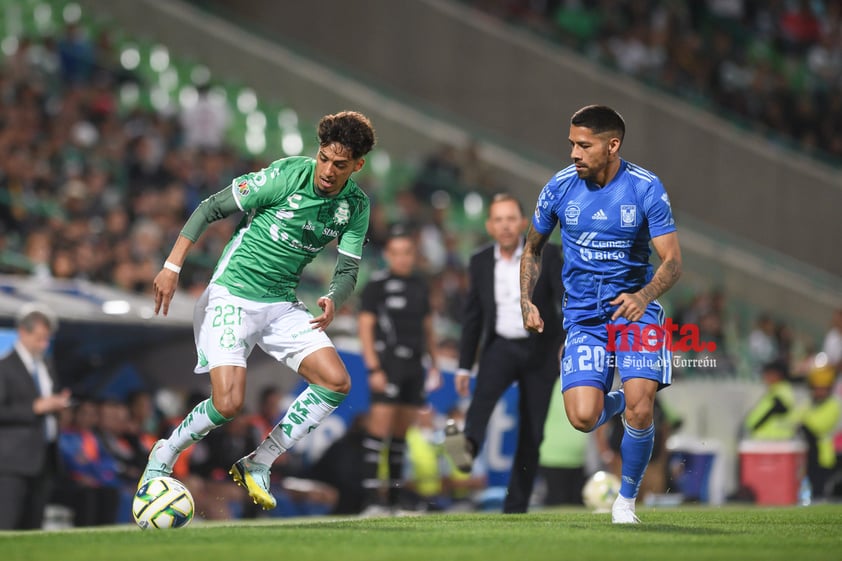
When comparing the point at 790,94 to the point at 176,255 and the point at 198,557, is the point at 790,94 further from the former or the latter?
the point at 198,557

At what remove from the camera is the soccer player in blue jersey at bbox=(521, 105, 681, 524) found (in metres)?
9.00

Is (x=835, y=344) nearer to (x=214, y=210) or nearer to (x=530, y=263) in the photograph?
(x=530, y=263)

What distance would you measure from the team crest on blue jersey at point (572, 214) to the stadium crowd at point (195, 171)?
21.6ft

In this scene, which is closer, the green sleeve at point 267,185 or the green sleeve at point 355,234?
the green sleeve at point 267,185

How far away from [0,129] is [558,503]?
899 centimetres

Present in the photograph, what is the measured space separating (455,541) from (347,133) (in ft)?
8.81

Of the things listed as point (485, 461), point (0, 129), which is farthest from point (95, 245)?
point (485, 461)

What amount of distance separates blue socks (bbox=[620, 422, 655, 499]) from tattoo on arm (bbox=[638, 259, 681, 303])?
0.92 meters

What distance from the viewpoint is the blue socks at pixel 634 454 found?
9.20 meters

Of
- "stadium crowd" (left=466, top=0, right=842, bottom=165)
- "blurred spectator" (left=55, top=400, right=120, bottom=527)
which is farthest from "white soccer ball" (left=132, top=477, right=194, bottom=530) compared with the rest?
"stadium crowd" (left=466, top=0, right=842, bottom=165)

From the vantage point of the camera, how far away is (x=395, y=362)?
44.8 ft

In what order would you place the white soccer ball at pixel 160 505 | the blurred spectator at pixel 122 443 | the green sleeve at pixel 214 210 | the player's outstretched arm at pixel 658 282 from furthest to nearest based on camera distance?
1. the blurred spectator at pixel 122 443
2. the green sleeve at pixel 214 210
3. the white soccer ball at pixel 160 505
4. the player's outstretched arm at pixel 658 282

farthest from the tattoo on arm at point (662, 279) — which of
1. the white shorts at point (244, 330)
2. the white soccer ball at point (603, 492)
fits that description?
the white soccer ball at point (603, 492)

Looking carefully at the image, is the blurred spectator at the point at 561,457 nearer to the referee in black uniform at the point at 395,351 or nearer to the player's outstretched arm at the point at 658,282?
the referee in black uniform at the point at 395,351
